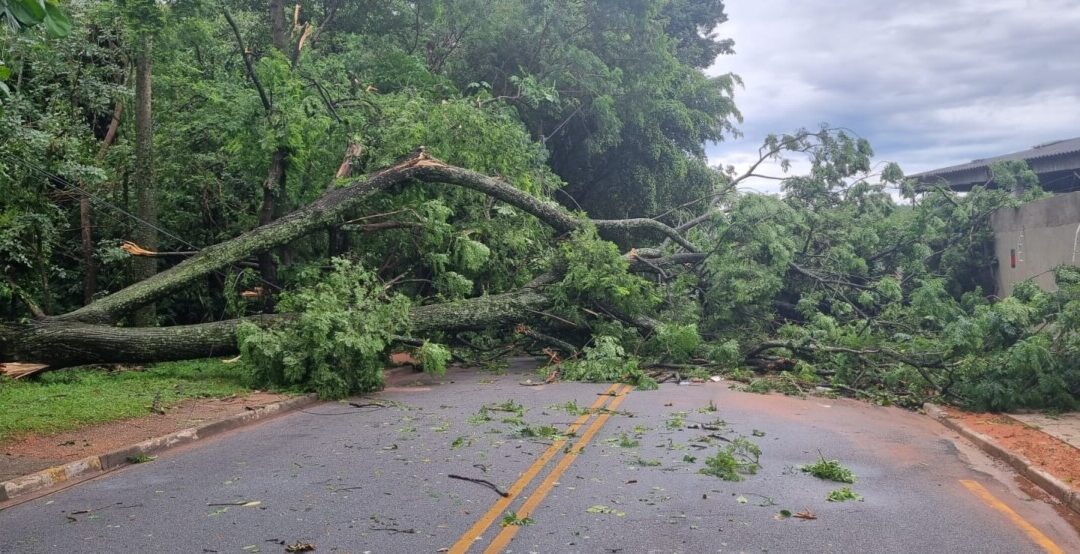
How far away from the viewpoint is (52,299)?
16.1 meters

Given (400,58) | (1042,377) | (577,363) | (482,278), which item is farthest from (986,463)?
(400,58)

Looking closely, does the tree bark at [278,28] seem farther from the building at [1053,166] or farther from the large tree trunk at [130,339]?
Result: the building at [1053,166]

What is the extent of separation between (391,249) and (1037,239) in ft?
39.2

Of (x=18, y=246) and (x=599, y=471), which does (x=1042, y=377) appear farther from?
(x=18, y=246)

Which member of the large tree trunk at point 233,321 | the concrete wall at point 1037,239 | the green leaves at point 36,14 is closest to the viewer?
the green leaves at point 36,14

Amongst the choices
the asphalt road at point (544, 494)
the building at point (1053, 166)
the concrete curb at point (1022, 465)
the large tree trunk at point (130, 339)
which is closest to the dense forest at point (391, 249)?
the large tree trunk at point (130, 339)

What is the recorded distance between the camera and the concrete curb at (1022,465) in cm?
657

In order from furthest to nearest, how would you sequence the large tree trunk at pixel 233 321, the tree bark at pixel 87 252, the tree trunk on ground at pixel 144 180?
Result: the tree bark at pixel 87 252 < the tree trunk on ground at pixel 144 180 < the large tree trunk at pixel 233 321

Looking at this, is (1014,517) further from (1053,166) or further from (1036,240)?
(1053,166)

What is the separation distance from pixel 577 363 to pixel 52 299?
9.69 meters

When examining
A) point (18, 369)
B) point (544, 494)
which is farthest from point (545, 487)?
point (18, 369)

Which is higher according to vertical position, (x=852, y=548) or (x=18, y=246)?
(x=18, y=246)

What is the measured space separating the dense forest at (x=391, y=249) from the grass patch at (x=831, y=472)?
4.96 m

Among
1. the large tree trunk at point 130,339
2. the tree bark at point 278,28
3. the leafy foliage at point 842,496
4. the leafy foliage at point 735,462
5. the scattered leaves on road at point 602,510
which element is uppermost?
the tree bark at point 278,28
